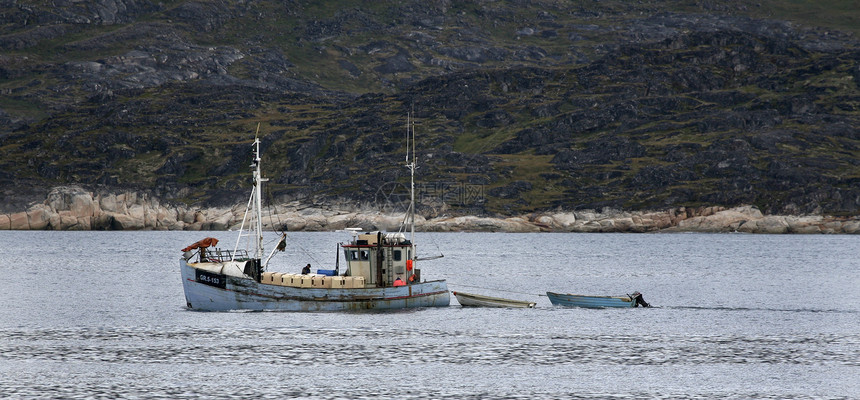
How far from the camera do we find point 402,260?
76875 millimetres

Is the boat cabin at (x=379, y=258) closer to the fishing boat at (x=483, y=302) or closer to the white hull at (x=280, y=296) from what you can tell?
the white hull at (x=280, y=296)

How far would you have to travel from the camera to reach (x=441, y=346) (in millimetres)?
61594

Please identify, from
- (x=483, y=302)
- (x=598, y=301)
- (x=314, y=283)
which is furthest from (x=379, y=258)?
(x=598, y=301)

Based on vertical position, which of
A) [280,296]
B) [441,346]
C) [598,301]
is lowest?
[441,346]

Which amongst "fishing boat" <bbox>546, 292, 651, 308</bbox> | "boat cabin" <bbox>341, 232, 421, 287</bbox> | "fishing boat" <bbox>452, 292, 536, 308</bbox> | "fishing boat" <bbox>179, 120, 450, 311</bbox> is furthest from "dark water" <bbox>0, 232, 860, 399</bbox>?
"boat cabin" <bbox>341, 232, 421, 287</bbox>

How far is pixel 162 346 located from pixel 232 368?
366 inches

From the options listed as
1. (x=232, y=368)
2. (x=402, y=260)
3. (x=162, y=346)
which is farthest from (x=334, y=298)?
(x=232, y=368)

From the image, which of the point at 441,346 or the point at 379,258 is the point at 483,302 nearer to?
the point at 379,258

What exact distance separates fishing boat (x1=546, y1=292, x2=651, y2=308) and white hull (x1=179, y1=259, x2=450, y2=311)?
14281 mm

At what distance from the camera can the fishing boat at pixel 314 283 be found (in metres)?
74.4

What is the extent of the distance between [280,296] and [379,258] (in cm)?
837

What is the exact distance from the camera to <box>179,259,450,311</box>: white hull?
244ft

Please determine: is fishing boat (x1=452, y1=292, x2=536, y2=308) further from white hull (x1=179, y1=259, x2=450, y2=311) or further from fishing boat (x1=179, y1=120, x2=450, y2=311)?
white hull (x1=179, y1=259, x2=450, y2=311)

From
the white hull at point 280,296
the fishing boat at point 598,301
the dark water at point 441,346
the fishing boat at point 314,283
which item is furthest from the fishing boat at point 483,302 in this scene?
the white hull at point 280,296
